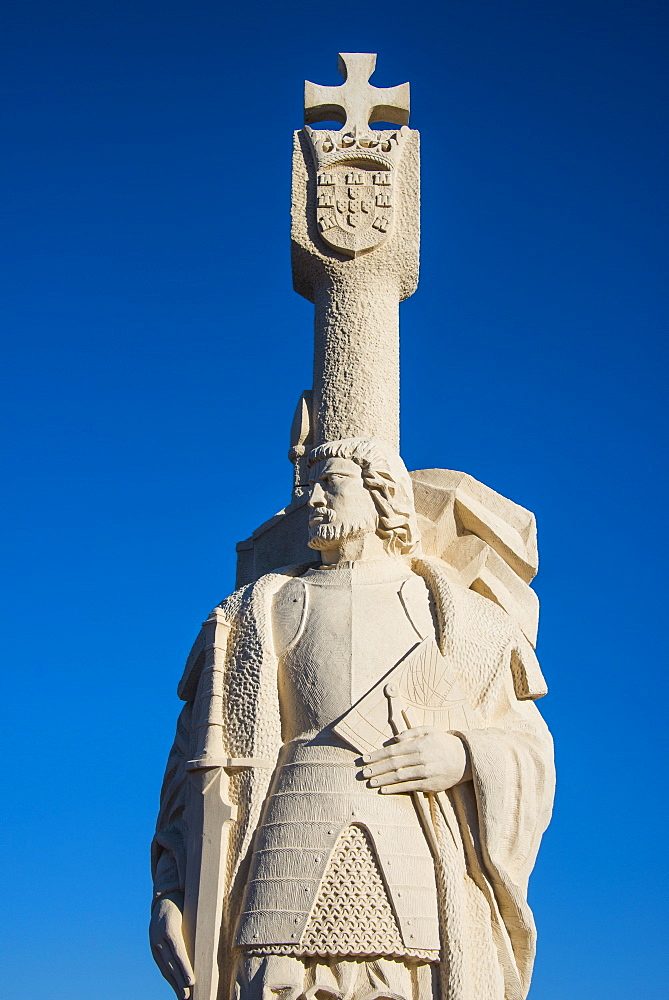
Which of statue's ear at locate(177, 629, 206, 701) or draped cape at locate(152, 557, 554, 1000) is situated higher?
statue's ear at locate(177, 629, 206, 701)

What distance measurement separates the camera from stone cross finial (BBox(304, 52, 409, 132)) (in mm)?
8658

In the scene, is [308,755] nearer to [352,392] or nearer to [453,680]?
[453,680]

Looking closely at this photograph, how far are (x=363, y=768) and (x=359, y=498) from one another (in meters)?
1.49

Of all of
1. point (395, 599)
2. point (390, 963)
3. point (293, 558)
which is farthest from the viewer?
point (293, 558)

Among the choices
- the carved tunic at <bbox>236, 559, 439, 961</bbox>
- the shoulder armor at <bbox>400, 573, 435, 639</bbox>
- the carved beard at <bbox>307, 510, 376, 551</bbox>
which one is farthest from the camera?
the carved beard at <bbox>307, 510, 376, 551</bbox>

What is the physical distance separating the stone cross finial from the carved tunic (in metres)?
3.61

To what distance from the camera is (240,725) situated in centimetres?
640

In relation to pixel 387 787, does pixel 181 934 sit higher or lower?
lower

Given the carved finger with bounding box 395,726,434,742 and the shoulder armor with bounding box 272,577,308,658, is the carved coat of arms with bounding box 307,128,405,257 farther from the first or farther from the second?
the carved finger with bounding box 395,726,434,742

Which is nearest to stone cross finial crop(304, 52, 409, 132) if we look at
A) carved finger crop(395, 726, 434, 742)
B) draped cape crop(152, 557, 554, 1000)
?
draped cape crop(152, 557, 554, 1000)

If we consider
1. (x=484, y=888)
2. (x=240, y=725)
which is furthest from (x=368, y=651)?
(x=484, y=888)

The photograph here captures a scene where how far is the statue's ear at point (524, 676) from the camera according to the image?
22.2 feet

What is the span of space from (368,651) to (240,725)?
0.77 meters

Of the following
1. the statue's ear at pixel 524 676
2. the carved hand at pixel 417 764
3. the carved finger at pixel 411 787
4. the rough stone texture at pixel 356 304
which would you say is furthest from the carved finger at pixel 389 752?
the rough stone texture at pixel 356 304
